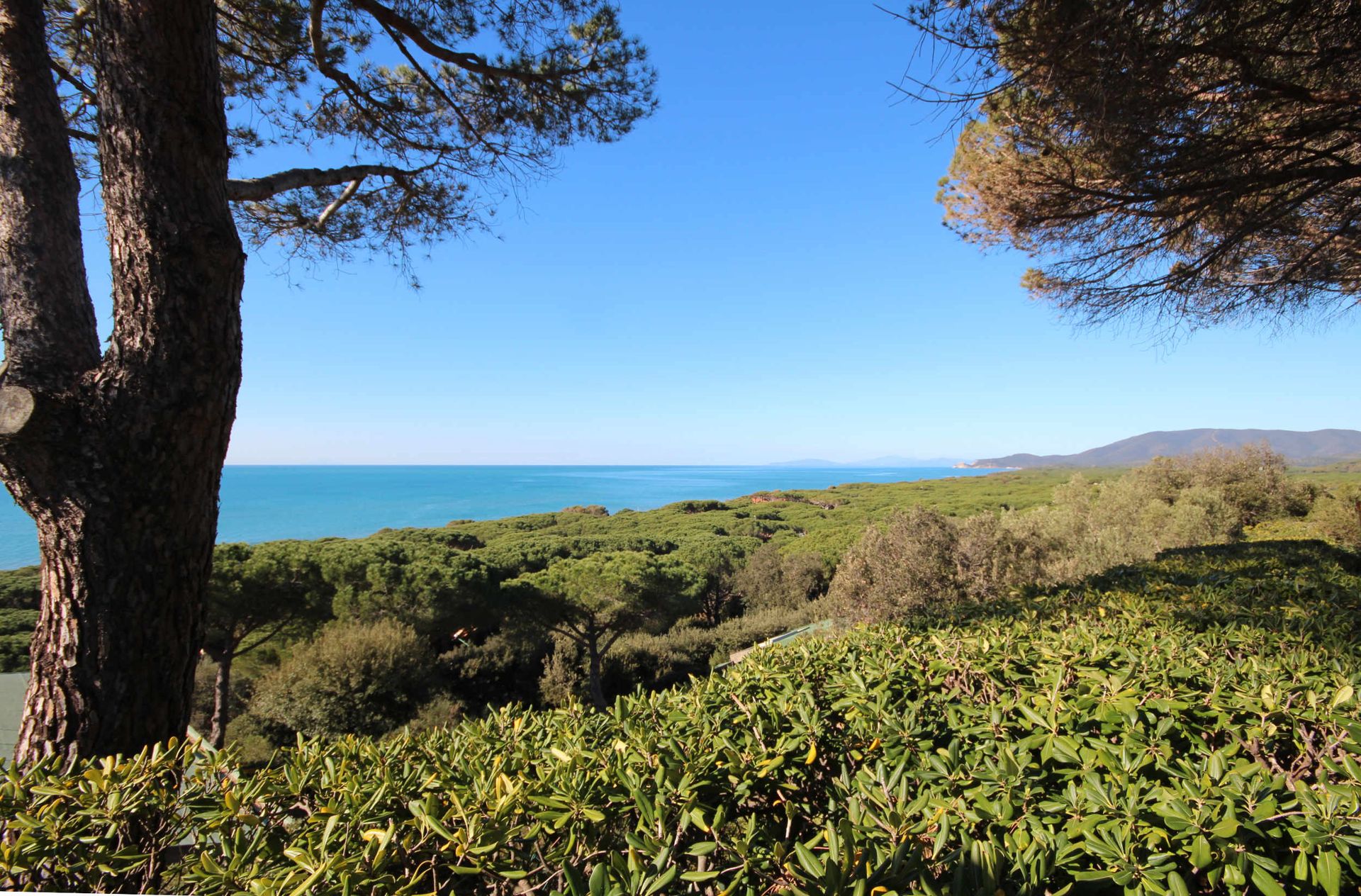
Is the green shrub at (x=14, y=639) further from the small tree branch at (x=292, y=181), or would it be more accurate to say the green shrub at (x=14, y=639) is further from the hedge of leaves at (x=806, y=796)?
the hedge of leaves at (x=806, y=796)

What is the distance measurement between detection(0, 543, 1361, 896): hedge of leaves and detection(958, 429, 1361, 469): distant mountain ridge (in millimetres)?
24925

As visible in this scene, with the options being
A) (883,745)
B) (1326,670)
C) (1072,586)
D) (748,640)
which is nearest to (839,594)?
(748,640)

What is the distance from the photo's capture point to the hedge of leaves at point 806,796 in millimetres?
958

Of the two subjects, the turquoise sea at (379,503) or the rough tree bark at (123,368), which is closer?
the rough tree bark at (123,368)

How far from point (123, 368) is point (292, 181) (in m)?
1.81

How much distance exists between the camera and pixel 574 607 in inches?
441

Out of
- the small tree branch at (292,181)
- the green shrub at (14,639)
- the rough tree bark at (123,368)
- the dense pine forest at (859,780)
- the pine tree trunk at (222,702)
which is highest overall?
the small tree branch at (292,181)

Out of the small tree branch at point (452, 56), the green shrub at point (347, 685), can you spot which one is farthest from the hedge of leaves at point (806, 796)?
the green shrub at point (347, 685)

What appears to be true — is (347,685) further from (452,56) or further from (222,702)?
(452,56)

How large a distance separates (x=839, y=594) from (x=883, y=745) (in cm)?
Answer: 1034

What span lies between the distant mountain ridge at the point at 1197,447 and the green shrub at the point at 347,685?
25966 mm

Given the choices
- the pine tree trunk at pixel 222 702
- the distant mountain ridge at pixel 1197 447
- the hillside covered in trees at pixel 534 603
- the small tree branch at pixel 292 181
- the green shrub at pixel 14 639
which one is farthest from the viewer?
the distant mountain ridge at pixel 1197 447

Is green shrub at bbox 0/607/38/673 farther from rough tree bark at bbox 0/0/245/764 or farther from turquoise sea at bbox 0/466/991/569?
turquoise sea at bbox 0/466/991/569

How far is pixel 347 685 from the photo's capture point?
28.1 feet
